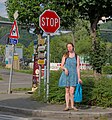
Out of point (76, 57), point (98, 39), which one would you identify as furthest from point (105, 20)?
point (76, 57)

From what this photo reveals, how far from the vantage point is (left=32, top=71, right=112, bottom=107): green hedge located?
1159 centimetres

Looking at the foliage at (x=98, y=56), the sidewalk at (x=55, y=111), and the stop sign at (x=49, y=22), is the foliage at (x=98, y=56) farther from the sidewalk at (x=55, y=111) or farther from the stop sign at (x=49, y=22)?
the sidewalk at (x=55, y=111)

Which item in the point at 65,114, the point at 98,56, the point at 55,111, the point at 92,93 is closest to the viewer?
the point at 65,114

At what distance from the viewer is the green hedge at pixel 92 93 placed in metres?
11.6

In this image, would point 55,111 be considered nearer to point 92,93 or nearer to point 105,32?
point 92,93

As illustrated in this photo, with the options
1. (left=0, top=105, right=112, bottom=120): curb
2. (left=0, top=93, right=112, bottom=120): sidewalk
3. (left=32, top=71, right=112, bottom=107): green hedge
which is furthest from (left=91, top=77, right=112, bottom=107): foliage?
(left=0, top=105, right=112, bottom=120): curb

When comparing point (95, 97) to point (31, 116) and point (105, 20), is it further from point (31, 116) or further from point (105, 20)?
point (105, 20)

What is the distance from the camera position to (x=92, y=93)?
11.8m

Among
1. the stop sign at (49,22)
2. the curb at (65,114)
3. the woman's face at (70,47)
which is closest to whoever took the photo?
the curb at (65,114)

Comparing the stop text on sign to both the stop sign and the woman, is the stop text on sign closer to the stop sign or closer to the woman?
the stop sign

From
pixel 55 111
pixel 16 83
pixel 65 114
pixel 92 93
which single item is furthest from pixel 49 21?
pixel 16 83

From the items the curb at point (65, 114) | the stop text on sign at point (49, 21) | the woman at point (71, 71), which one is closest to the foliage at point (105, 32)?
the stop text on sign at point (49, 21)

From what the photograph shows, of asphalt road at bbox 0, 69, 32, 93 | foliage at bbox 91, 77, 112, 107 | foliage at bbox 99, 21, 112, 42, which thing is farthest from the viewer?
asphalt road at bbox 0, 69, 32, 93

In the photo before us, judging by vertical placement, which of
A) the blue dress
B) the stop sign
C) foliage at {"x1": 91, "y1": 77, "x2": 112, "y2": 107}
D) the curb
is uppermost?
the stop sign
